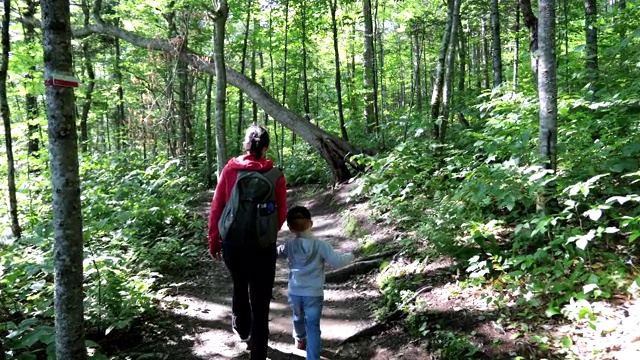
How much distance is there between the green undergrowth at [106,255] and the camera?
14.3 feet

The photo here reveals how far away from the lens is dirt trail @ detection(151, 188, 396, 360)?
177 inches

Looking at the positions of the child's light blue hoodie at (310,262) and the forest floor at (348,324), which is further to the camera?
the child's light blue hoodie at (310,262)

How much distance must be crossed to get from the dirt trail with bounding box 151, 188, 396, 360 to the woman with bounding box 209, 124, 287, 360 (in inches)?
31.5

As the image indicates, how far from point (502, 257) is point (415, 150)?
397 centimetres

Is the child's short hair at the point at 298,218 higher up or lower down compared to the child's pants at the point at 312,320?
higher up

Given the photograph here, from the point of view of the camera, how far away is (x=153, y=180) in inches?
402

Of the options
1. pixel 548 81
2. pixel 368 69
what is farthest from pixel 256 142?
pixel 368 69

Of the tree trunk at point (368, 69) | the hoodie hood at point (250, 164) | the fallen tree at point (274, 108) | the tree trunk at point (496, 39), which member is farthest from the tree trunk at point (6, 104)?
the tree trunk at point (496, 39)

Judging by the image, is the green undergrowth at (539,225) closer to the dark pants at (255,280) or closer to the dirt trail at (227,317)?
the dirt trail at (227,317)

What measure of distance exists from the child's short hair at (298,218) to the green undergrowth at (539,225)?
1540 mm

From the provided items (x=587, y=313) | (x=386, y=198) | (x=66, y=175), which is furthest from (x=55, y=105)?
(x=386, y=198)

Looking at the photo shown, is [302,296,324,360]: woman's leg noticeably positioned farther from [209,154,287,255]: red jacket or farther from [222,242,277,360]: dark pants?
[209,154,287,255]: red jacket

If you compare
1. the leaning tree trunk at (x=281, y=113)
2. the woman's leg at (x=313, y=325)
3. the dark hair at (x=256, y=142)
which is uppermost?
the leaning tree trunk at (x=281, y=113)

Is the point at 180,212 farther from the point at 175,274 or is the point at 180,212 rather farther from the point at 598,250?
the point at 598,250
